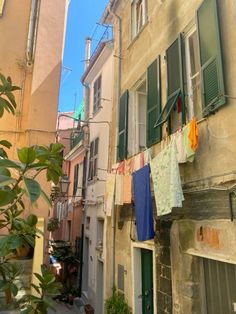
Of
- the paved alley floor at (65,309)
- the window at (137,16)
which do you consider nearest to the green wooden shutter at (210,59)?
the window at (137,16)

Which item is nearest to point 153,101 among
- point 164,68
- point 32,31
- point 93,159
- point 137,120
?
point 164,68

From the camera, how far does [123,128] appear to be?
27.3 feet

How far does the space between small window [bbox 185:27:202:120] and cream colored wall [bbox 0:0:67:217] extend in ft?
11.8

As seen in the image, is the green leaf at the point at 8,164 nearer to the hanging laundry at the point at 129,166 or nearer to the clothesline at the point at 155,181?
the clothesline at the point at 155,181

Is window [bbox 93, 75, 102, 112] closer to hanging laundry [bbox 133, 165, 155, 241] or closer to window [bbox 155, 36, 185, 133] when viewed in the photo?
window [bbox 155, 36, 185, 133]

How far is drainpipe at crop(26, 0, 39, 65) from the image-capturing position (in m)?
8.30

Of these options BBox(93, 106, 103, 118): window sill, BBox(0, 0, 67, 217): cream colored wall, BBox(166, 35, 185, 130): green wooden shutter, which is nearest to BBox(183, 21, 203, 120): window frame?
BBox(166, 35, 185, 130): green wooden shutter

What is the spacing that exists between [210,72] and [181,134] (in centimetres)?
107

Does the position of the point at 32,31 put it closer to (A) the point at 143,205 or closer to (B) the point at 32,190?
(A) the point at 143,205

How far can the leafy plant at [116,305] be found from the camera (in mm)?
7102

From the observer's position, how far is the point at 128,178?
22.9 feet

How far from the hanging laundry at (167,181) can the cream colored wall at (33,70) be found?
3.15 meters

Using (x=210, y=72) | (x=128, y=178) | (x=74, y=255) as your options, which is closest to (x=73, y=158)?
(x=74, y=255)

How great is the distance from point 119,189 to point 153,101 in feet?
7.19
